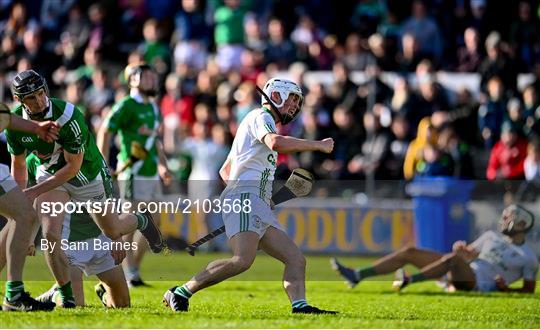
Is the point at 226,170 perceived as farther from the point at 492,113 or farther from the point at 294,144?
the point at 492,113

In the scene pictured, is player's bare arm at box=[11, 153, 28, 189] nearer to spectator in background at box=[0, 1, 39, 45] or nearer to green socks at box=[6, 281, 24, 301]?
green socks at box=[6, 281, 24, 301]

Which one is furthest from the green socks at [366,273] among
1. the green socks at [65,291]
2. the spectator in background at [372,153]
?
the spectator in background at [372,153]

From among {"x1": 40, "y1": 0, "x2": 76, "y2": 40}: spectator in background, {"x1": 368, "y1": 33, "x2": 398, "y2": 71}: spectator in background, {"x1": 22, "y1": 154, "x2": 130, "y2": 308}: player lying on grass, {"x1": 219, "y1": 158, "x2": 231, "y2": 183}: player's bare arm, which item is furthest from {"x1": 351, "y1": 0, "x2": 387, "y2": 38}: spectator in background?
{"x1": 22, "y1": 154, "x2": 130, "y2": 308}: player lying on grass

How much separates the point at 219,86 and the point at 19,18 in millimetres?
4795

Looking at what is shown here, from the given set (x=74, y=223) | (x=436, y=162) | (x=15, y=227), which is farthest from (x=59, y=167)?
(x=436, y=162)

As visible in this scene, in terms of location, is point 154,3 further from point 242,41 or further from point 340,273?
point 340,273

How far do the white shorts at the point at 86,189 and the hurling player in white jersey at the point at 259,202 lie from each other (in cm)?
120

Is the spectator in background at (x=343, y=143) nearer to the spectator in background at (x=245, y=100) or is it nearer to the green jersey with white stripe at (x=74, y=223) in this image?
the spectator in background at (x=245, y=100)

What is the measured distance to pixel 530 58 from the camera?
72.0ft

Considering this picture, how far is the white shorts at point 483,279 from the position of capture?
15281 mm

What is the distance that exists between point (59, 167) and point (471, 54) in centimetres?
1157

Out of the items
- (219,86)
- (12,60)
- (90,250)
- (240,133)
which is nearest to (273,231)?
(240,133)

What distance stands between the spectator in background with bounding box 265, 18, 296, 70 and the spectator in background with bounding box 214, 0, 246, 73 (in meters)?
0.76

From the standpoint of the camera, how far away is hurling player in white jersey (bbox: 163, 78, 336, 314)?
11.1 meters
